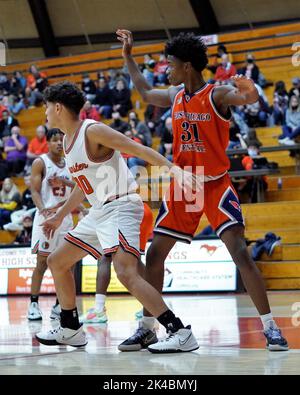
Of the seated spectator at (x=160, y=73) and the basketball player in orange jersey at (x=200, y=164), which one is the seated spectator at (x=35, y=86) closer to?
the seated spectator at (x=160, y=73)

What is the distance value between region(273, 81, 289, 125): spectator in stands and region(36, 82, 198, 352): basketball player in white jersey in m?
12.3

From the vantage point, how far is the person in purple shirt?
20406mm

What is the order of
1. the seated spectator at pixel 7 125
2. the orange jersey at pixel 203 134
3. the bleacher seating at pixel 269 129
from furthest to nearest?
1. the seated spectator at pixel 7 125
2. the bleacher seating at pixel 269 129
3. the orange jersey at pixel 203 134

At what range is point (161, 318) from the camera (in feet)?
18.3

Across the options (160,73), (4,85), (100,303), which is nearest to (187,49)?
(100,303)

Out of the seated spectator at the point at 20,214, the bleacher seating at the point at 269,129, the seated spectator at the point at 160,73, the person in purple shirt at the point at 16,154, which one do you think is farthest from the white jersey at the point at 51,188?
the seated spectator at the point at 160,73

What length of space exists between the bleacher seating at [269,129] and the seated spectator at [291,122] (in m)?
0.63

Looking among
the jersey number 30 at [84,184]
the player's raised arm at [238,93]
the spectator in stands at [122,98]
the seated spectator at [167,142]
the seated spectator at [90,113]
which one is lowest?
the jersey number 30 at [84,184]

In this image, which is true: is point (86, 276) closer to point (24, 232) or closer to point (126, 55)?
point (24, 232)

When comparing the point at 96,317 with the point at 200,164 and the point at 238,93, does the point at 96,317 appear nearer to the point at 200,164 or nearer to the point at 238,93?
the point at 200,164

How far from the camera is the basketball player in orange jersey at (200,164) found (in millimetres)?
5734

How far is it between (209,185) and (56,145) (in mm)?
3723

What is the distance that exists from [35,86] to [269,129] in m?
8.14
